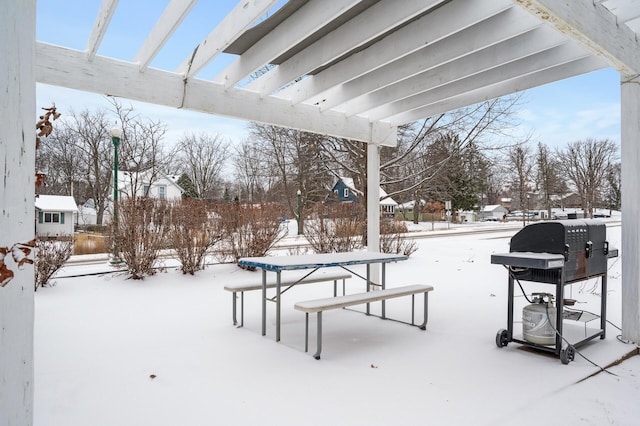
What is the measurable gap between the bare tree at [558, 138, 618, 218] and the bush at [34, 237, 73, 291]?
33392 millimetres

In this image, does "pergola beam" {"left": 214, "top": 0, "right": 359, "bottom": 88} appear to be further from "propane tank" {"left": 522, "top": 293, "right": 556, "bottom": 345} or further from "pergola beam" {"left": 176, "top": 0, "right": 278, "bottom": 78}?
"propane tank" {"left": 522, "top": 293, "right": 556, "bottom": 345}

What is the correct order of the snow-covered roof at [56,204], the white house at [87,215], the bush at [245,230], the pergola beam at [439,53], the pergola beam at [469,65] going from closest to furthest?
the pergola beam at [439,53] → the pergola beam at [469,65] → the bush at [245,230] → the snow-covered roof at [56,204] → the white house at [87,215]

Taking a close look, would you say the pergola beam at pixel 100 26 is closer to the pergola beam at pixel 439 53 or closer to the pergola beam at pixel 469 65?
the pergola beam at pixel 439 53

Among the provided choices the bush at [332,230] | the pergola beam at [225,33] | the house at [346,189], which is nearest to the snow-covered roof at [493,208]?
the house at [346,189]

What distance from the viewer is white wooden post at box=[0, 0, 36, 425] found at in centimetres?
140

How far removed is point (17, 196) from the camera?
1.43 metres

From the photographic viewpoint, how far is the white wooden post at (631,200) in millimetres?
3971

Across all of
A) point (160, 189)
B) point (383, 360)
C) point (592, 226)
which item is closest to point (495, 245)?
point (592, 226)

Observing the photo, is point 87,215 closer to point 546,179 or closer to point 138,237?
point 138,237

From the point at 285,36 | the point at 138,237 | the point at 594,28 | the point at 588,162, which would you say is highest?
the point at 588,162

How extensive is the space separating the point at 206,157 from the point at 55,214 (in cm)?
1527

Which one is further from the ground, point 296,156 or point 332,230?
point 296,156

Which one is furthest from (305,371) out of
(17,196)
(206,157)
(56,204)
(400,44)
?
(206,157)

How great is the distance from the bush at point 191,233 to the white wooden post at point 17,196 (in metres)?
6.71
